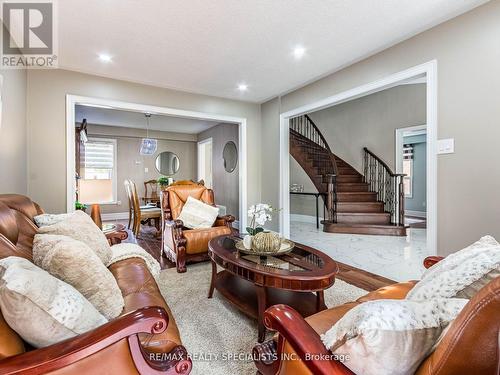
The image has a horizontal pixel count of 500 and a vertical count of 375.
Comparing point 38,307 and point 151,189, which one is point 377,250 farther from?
point 151,189

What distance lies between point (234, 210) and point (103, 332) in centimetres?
521

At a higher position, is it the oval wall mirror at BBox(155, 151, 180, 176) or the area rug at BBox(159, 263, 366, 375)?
the oval wall mirror at BBox(155, 151, 180, 176)

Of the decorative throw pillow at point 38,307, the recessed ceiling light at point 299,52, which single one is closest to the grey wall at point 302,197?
the recessed ceiling light at point 299,52

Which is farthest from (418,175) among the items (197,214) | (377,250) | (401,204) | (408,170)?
(197,214)

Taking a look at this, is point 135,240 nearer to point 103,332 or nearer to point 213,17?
point 213,17

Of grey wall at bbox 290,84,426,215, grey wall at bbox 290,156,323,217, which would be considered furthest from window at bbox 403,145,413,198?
grey wall at bbox 290,156,323,217

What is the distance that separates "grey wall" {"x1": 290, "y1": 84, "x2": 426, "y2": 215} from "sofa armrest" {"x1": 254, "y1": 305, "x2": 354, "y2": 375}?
574cm

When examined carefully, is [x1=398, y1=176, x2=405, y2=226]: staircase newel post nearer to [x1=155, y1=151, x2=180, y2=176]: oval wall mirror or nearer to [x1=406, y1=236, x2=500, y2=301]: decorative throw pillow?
[x1=406, y1=236, x2=500, y2=301]: decorative throw pillow

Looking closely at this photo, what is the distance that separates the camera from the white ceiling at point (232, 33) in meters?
2.12

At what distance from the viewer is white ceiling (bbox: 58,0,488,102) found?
6.94 feet

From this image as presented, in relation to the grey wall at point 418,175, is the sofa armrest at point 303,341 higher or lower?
lower

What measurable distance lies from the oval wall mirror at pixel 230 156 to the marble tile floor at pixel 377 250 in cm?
203

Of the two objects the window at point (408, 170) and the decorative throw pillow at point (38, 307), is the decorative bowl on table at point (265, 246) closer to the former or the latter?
the decorative throw pillow at point (38, 307)

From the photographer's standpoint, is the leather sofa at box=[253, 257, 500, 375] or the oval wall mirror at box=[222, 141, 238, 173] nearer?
the leather sofa at box=[253, 257, 500, 375]
